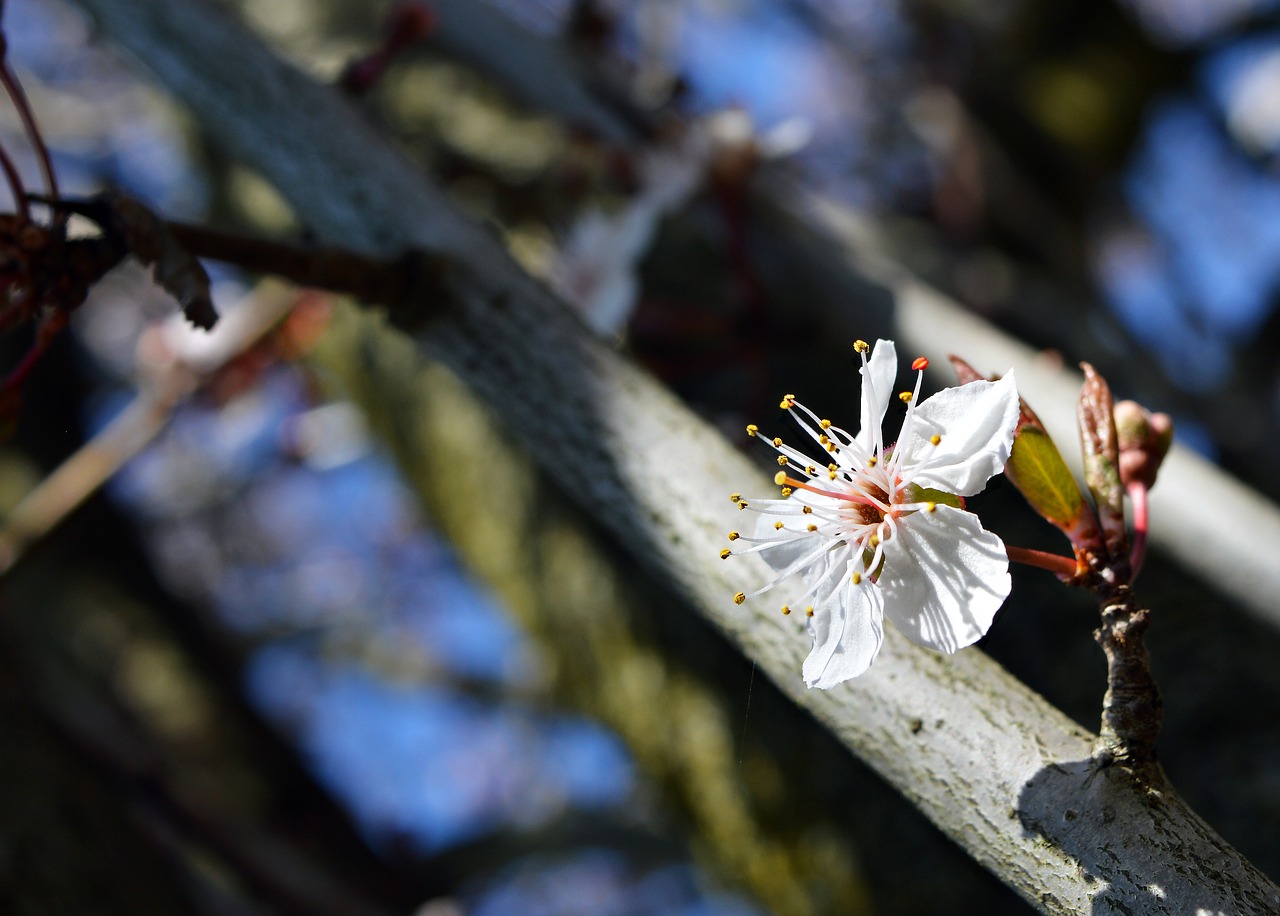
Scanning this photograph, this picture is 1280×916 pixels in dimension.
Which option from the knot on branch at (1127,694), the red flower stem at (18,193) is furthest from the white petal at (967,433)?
the red flower stem at (18,193)

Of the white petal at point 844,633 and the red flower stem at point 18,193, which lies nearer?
the white petal at point 844,633

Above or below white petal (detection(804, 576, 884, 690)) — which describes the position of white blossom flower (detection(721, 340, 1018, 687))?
above

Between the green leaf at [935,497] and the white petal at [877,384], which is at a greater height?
the white petal at [877,384]

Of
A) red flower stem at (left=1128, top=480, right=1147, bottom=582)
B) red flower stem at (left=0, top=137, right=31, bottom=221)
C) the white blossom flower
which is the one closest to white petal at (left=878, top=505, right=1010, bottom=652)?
the white blossom flower

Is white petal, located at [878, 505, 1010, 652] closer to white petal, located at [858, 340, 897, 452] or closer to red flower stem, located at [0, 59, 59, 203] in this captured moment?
white petal, located at [858, 340, 897, 452]

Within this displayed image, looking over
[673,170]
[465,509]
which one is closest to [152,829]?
[465,509]

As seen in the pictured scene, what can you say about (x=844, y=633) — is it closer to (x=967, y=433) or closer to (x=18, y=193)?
(x=967, y=433)

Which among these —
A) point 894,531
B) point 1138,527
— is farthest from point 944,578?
point 1138,527

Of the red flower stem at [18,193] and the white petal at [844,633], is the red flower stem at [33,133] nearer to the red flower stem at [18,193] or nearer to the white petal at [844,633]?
the red flower stem at [18,193]
